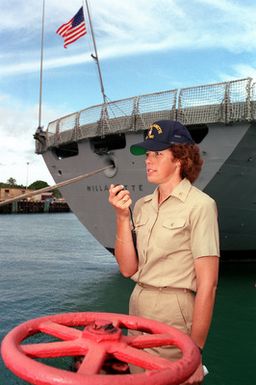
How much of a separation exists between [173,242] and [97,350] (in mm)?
771

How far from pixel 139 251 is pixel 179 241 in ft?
1.09

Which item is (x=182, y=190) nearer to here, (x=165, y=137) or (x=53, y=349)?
(x=165, y=137)

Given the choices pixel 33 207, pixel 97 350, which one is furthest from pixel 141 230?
Result: pixel 33 207

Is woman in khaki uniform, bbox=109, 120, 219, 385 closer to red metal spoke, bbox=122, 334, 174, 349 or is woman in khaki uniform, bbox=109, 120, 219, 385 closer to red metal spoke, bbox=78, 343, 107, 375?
red metal spoke, bbox=122, 334, 174, 349

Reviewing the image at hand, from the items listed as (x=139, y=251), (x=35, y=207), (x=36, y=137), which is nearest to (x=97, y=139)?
(x=36, y=137)

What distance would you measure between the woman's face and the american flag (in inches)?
513

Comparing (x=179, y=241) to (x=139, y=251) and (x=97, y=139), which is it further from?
(x=97, y=139)

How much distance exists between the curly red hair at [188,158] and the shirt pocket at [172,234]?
346 mm

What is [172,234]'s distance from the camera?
237cm

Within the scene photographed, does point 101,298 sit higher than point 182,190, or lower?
lower

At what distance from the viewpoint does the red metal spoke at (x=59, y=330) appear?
2094 millimetres

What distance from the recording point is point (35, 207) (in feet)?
293

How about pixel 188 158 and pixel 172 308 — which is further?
pixel 188 158

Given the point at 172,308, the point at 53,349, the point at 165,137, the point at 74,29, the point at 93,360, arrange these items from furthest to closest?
1. the point at 74,29
2. the point at 165,137
3. the point at 172,308
4. the point at 53,349
5. the point at 93,360
